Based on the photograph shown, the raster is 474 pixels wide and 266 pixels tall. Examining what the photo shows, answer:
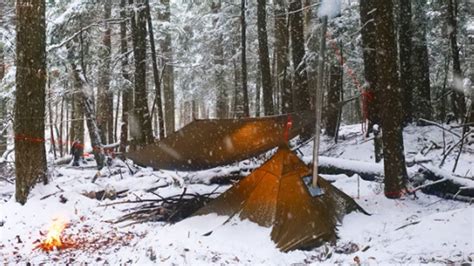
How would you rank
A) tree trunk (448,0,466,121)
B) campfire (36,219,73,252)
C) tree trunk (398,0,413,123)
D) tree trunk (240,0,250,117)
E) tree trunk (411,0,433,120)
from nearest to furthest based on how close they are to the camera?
campfire (36,219,73,252) < tree trunk (398,0,413,123) < tree trunk (411,0,433,120) < tree trunk (448,0,466,121) < tree trunk (240,0,250,117)

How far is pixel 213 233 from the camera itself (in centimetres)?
650

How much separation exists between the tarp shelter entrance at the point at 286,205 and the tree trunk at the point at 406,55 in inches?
276

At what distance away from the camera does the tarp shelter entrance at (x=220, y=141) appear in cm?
680

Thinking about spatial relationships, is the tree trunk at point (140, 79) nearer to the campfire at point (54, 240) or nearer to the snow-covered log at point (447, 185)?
the campfire at point (54, 240)

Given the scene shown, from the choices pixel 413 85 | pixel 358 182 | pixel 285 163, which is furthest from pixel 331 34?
pixel 285 163

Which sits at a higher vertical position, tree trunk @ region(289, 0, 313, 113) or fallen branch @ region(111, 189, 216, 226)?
tree trunk @ region(289, 0, 313, 113)

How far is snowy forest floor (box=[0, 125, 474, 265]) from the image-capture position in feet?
17.2

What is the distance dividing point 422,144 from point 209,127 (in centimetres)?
721

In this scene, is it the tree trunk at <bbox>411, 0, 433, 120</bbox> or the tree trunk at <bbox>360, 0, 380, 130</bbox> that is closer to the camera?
the tree trunk at <bbox>360, 0, 380, 130</bbox>

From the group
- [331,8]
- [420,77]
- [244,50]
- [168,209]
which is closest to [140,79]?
[244,50]

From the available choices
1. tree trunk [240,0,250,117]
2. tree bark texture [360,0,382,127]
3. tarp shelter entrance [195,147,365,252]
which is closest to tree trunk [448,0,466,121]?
tree bark texture [360,0,382,127]

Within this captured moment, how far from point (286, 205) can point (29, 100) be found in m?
5.08

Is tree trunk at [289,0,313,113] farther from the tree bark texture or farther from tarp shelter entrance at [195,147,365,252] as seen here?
tarp shelter entrance at [195,147,365,252]

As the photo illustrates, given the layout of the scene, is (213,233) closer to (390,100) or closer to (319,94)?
(319,94)
